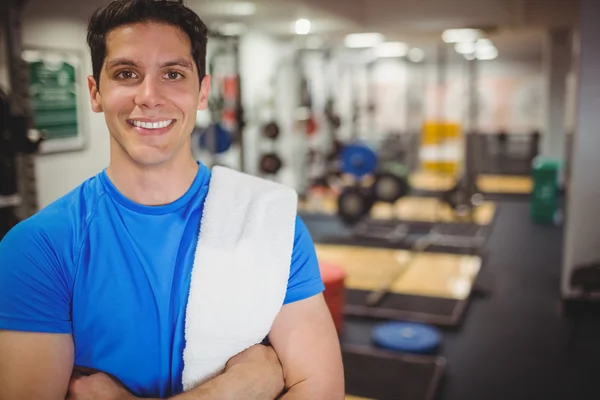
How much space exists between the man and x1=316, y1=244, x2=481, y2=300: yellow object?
141 inches

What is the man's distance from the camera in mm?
996

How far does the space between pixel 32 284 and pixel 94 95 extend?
0.35 m

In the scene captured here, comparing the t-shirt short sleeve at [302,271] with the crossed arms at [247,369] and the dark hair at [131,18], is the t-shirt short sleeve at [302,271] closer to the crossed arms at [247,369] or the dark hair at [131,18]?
the crossed arms at [247,369]

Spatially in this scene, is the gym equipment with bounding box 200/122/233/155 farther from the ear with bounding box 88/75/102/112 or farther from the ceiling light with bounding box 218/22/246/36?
the ear with bounding box 88/75/102/112

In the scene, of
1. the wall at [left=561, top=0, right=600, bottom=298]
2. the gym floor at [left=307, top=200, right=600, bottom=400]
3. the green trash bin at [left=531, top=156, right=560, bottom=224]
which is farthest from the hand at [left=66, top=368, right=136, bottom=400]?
the green trash bin at [left=531, top=156, right=560, bottom=224]

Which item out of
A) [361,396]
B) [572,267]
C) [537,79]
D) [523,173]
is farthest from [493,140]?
[361,396]

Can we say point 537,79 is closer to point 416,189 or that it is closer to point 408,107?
point 408,107

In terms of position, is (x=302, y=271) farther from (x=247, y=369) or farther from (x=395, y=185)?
(x=395, y=185)

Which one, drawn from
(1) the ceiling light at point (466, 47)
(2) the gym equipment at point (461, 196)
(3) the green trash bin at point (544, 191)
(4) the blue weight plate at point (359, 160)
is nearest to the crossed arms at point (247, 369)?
(4) the blue weight plate at point (359, 160)

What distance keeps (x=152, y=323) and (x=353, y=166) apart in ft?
13.9

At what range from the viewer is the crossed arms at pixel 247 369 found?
96cm

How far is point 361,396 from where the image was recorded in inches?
115

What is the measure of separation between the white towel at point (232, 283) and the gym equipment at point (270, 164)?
450cm

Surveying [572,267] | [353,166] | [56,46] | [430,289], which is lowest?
[430,289]
